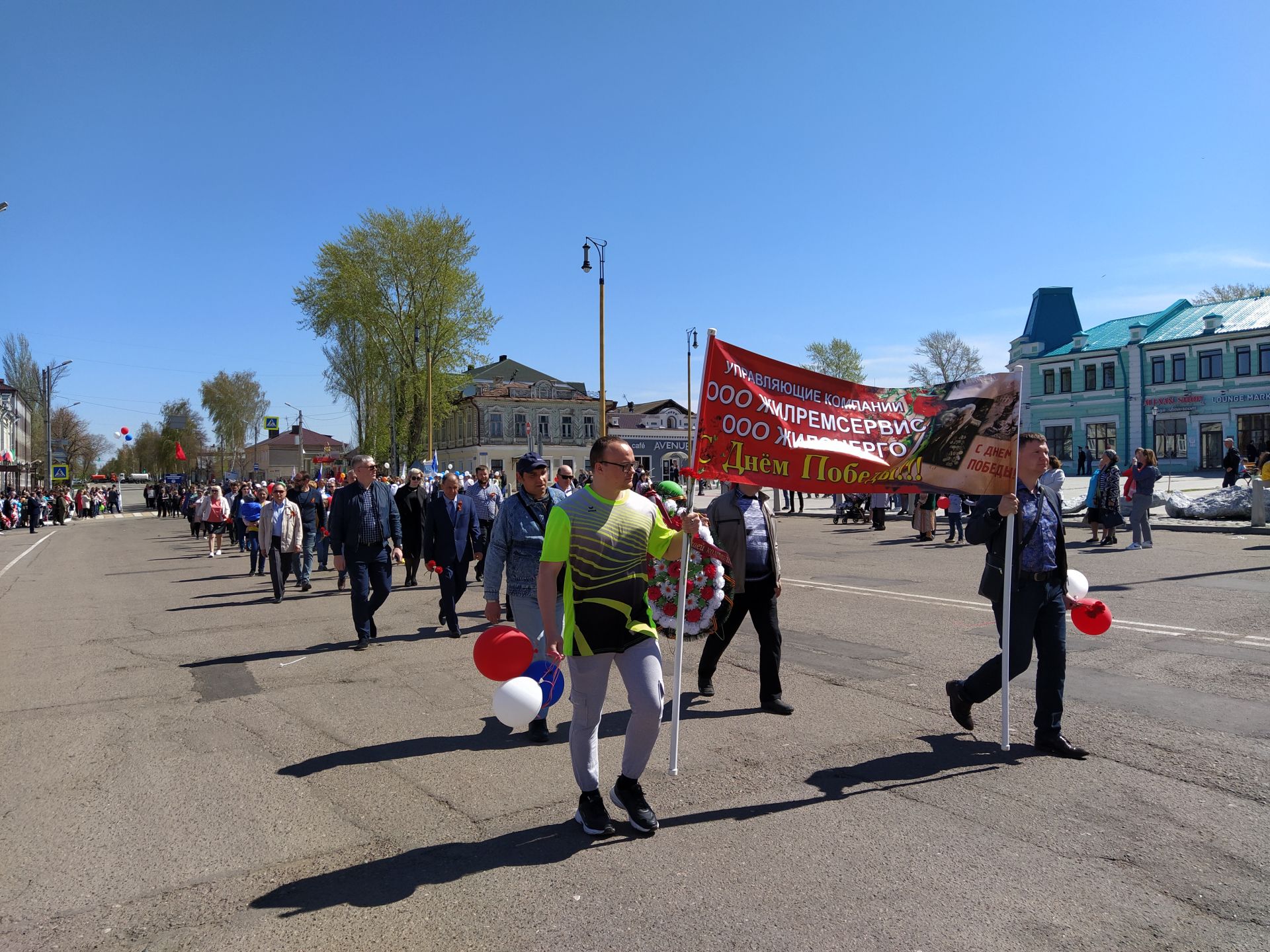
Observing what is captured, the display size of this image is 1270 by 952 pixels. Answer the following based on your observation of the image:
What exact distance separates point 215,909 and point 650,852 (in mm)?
1854

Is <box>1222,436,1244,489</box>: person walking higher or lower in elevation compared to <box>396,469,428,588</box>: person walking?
higher

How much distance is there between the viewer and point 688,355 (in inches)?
2352

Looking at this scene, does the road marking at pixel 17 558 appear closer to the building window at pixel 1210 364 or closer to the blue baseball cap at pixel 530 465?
the blue baseball cap at pixel 530 465

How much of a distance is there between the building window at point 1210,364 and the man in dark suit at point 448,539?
57.9 m

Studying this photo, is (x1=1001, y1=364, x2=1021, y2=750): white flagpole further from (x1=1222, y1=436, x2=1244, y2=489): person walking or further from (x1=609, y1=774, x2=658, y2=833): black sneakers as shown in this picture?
(x1=1222, y1=436, x2=1244, y2=489): person walking

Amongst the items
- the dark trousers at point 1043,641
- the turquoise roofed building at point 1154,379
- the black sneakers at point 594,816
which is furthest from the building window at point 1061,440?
the black sneakers at point 594,816

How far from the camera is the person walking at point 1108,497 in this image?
1816cm

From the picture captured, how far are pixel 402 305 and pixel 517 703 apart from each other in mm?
49877

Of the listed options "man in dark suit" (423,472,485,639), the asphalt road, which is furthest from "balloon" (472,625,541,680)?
"man in dark suit" (423,472,485,639)

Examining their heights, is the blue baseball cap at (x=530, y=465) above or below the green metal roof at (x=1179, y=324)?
below

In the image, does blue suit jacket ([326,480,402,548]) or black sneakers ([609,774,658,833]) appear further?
blue suit jacket ([326,480,402,548])

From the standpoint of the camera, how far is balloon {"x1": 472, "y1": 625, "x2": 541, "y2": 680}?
481 centimetres

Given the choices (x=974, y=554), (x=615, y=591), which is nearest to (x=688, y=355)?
(x=974, y=554)

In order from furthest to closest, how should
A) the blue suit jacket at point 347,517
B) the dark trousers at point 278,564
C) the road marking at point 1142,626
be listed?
the dark trousers at point 278,564 < the blue suit jacket at point 347,517 < the road marking at point 1142,626
